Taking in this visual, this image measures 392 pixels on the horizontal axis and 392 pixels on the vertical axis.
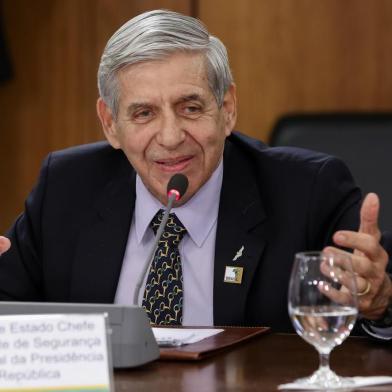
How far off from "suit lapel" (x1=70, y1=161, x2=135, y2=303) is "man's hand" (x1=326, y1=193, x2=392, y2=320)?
0.71m

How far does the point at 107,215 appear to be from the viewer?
104 inches

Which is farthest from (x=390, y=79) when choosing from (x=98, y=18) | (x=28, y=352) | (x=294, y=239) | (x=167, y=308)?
(x=28, y=352)

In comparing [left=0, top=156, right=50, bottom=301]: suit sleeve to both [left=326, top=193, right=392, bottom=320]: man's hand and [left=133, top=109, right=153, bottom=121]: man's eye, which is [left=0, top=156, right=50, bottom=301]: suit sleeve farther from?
[left=326, top=193, right=392, bottom=320]: man's hand

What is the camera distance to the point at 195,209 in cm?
257

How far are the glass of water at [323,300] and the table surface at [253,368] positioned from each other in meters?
0.10

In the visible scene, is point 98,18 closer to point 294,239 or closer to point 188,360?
point 294,239

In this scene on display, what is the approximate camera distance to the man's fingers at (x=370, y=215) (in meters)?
2.02

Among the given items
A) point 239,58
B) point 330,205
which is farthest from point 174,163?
point 239,58

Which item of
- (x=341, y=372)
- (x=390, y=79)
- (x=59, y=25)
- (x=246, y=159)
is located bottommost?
(x=341, y=372)

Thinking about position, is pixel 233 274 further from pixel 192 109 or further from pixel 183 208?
pixel 192 109

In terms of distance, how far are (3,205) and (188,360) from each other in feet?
9.46

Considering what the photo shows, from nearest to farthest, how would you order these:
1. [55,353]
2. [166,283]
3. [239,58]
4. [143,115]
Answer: [55,353] → [166,283] → [143,115] → [239,58]

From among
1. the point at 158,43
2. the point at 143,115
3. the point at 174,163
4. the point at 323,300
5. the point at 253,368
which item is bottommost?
the point at 253,368

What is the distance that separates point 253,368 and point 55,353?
1.38 ft
